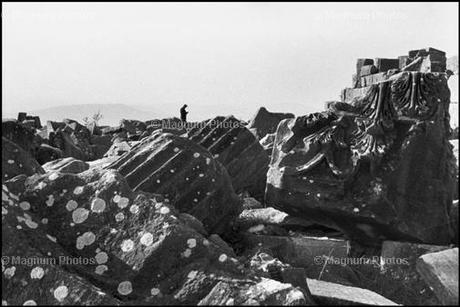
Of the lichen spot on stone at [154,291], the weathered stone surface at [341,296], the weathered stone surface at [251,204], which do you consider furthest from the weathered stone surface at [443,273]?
the weathered stone surface at [251,204]

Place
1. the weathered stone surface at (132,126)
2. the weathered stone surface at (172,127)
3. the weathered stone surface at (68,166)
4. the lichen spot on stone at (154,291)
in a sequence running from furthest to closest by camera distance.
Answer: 1. the weathered stone surface at (132,126)
2. the weathered stone surface at (172,127)
3. the weathered stone surface at (68,166)
4. the lichen spot on stone at (154,291)

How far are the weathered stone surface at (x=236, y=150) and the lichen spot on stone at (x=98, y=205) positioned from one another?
11.1 ft

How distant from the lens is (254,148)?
7.49 m

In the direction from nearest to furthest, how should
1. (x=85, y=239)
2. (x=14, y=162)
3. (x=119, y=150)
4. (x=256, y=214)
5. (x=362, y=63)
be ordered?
(x=85, y=239), (x=14, y=162), (x=256, y=214), (x=119, y=150), (x=362, y=63)

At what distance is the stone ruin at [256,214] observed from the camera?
336 centimetres

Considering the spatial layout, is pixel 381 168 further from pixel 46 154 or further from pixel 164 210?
pixel 46 154

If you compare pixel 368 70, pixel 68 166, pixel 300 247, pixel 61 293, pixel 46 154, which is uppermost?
pixel 368 70

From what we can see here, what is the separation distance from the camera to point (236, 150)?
7332mm

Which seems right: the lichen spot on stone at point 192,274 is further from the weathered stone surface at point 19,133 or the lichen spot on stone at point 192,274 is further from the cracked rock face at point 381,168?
the weathered stone surface at point 19,133

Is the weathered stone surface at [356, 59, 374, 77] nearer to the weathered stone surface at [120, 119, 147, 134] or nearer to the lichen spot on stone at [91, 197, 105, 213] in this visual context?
the weathered stone surface at [120, 119, 147, 134]

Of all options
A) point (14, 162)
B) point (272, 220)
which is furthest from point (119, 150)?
point (14, 162)

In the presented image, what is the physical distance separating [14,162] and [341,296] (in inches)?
109

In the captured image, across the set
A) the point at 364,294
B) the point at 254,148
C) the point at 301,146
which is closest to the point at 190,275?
the point at 364,294

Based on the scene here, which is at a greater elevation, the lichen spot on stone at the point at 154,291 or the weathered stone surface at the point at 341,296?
the lichen spot on stone at the point at 154,291
